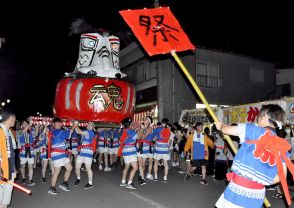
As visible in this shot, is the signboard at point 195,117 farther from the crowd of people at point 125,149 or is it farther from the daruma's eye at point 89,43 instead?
the daruma's eye at point 89,43

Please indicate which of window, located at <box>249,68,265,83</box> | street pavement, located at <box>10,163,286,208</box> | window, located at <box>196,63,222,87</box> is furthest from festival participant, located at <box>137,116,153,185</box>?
window, located at <box>249,68,265,83</box>

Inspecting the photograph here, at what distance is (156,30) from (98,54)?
637 centimetres

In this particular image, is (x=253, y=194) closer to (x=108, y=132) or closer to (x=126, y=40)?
(x=126, y=40)

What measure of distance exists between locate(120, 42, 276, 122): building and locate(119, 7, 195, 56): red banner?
48.0 ft

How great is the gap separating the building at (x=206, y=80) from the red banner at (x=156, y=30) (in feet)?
48.0

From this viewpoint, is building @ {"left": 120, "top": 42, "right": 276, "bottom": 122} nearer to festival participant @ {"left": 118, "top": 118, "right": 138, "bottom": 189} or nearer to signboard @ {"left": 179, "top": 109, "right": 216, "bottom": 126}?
signboard @ {"left": 179, "top": 109, "right": 216, "bottom": 126}

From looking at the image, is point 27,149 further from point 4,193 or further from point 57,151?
point 4,193

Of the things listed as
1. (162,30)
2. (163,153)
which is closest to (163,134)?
(163,153)

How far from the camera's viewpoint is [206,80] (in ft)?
73.6

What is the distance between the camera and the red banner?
17.1ft

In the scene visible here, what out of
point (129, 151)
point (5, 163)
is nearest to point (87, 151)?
point (129, 151)

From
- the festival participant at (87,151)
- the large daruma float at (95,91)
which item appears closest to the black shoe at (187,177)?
the large daruma float at (95,91)

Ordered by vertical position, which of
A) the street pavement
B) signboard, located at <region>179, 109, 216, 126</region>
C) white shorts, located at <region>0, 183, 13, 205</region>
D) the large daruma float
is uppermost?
the large daruma float

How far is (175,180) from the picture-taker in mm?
10922
